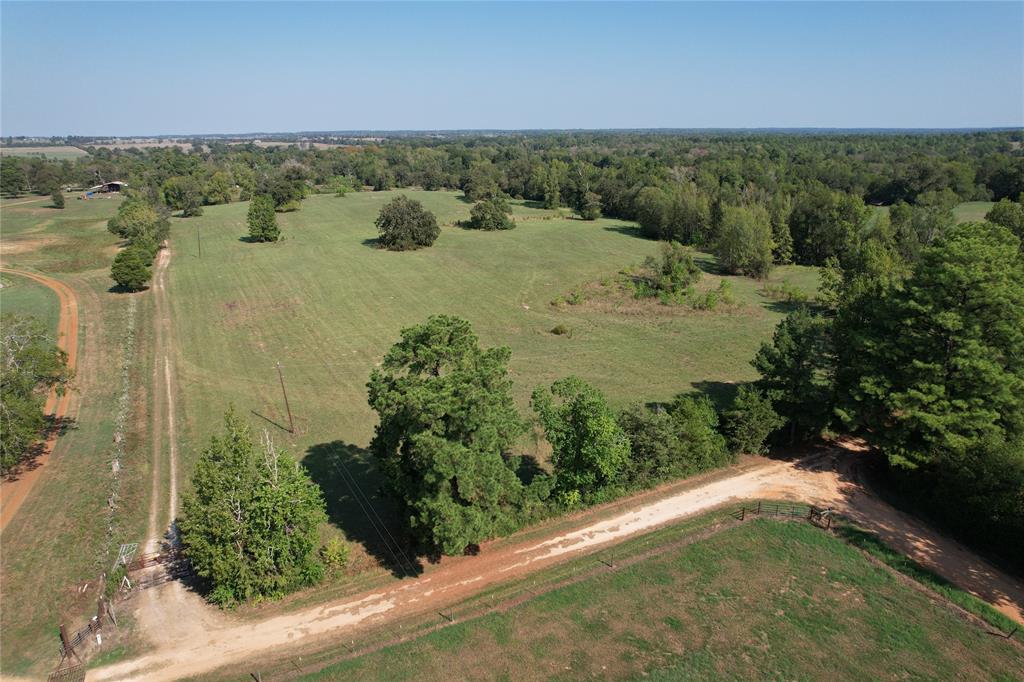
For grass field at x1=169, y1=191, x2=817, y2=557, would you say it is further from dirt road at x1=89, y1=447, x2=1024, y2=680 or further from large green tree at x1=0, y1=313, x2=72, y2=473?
large green tree at x1=0, y1=313, x2=72, y2=473

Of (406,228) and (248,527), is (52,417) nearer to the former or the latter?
(248,527)

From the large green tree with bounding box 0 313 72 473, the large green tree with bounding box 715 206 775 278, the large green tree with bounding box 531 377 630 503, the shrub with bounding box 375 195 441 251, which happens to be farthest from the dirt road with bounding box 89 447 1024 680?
the shrub with bounding box 375 195 441 251

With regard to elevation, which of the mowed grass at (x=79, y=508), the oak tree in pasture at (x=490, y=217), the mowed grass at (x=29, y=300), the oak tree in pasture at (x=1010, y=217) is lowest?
the mowed grass at (x=79, y=508)

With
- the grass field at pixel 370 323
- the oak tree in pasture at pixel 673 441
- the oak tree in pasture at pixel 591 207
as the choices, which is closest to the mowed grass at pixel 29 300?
the grass field at pixel 370 323

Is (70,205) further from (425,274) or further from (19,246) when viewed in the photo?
(425,274)

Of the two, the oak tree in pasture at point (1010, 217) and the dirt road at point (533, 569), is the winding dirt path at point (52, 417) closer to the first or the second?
the dirt road at point (533, 569)
